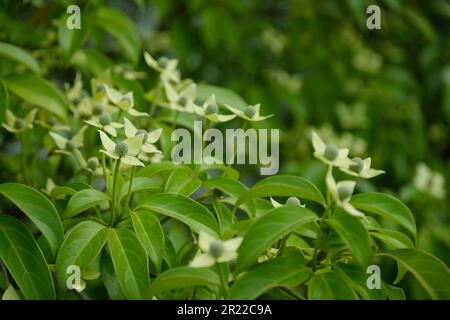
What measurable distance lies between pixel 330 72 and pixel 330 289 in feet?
5.85

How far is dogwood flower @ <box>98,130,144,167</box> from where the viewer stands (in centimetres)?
92

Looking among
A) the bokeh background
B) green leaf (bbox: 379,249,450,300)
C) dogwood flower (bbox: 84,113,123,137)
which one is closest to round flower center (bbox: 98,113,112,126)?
dogwood flower (bbox: 84,113,123,137)

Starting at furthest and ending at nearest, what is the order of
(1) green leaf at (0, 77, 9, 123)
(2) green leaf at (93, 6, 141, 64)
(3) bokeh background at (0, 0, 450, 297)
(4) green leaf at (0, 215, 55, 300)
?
(3) bokeh background at (0, 0, 450, 297)
(2) green leaf at (93, 6, 141, 64)
(1) green leaf at (0, 77, 9, 123)
(4) green leaf at (0, 215, 55, 300)

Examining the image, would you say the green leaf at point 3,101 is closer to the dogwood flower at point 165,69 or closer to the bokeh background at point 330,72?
the dogwood flower at point 165,69

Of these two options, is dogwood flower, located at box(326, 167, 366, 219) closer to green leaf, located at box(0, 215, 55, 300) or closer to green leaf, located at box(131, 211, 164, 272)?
green leaf, located at box(131, 211, 164, 272)

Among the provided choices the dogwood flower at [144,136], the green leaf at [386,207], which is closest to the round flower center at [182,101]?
the dogwood flower at [144,136]

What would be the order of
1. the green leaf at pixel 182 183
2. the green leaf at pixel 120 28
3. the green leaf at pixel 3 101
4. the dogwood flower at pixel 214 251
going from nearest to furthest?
the dogwood flower at pixel 214 251 < the green leaf at pixel 182 183 < the green leaf at pixel 3 101 < the green leaf at pixel 120 28

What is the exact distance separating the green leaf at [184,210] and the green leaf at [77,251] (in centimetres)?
9

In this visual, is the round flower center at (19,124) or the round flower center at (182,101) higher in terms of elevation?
the round flower center at (182,101)

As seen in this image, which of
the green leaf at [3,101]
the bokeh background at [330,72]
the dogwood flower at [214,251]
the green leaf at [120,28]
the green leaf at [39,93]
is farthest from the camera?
the bokeh background at [330,72]

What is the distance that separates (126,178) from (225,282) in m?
0.30

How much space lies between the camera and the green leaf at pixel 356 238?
79cm

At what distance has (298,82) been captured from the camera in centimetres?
238

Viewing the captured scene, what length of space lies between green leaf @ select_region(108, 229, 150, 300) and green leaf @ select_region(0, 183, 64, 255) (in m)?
0.08
